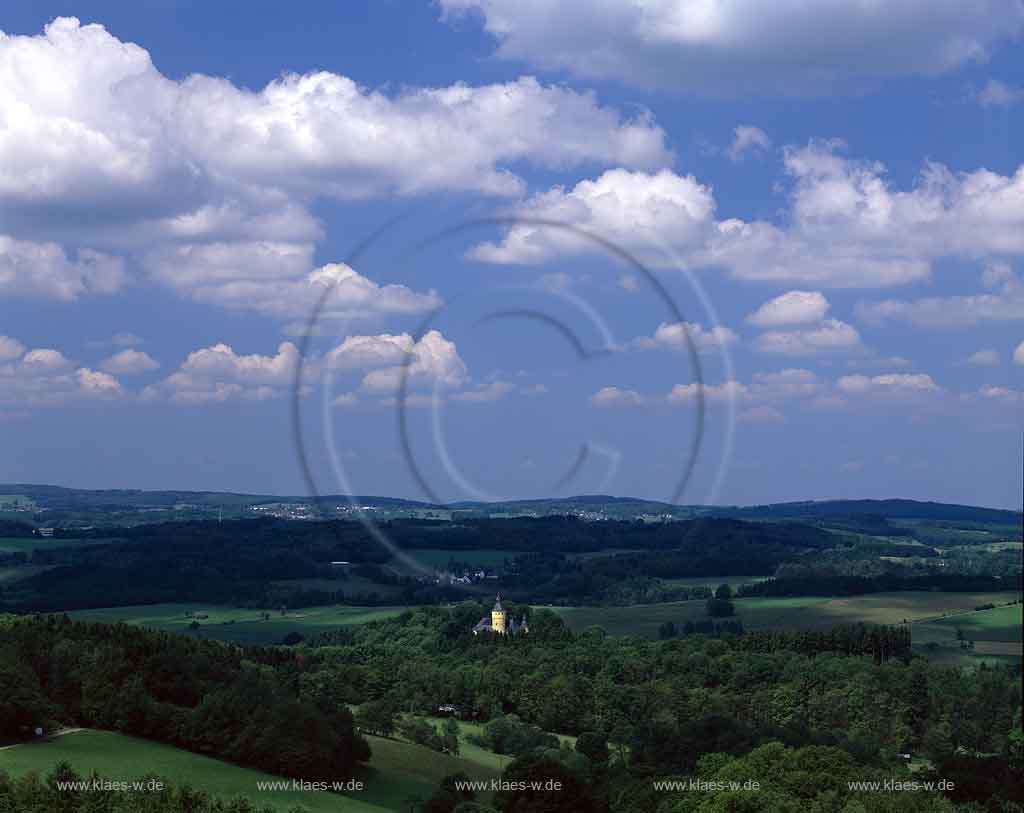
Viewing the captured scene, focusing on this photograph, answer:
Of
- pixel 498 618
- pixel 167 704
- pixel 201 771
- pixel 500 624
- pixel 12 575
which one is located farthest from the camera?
pixel 12 575

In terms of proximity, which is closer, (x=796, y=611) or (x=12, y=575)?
(x=796, y=611)

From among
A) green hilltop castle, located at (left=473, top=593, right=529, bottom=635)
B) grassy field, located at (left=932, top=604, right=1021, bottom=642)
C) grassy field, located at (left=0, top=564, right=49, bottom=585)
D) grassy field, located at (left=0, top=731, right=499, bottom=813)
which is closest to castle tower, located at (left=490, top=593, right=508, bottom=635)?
green hilltop castle, located at (left=473, top=593, right=529, bottom=635)

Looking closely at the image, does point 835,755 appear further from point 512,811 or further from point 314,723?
point 314,723

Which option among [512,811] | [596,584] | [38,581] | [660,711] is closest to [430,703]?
[660,711]

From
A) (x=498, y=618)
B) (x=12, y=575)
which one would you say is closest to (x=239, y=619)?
(x=498, y=618)

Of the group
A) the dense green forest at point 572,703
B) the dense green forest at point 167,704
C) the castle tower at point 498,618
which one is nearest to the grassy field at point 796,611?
the castle tower at point 498,618

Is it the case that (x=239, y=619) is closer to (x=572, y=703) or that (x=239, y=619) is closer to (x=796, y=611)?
(x=796, y=611)
